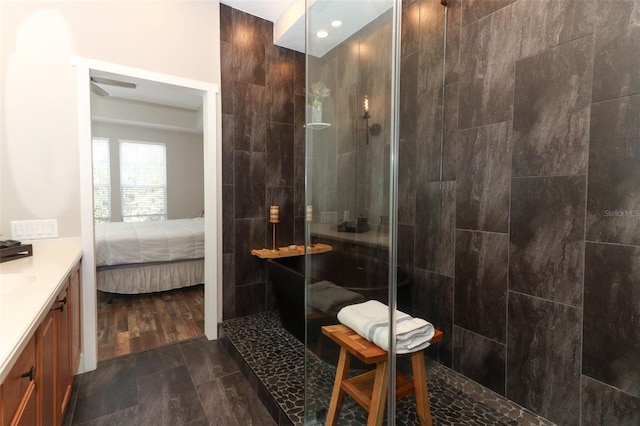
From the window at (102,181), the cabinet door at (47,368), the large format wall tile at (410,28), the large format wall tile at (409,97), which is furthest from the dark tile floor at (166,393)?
the window at (102,181)

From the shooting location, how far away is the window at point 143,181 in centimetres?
614

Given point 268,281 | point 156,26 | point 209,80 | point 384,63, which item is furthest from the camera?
point 268,281

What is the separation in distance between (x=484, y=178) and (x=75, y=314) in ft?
9.07

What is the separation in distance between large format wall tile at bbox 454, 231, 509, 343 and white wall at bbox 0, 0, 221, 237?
2665 millimetres

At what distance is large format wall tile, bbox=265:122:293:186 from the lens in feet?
9.80

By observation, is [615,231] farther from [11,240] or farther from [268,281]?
[11,240]

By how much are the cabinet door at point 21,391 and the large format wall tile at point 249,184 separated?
74.9 inches

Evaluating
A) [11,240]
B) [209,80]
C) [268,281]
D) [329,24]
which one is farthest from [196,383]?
[329,24]

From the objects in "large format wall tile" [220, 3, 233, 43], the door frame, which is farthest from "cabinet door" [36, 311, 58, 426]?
"large format wall tile" [220, 3, 233, 43]

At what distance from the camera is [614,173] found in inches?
52.6

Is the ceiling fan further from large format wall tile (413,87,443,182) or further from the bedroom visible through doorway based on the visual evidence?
large format wall tile (413,87,443,182)

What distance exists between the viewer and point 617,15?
4.31 ft

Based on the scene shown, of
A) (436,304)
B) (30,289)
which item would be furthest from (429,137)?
(30,289)

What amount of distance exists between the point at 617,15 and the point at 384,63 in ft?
3.32
